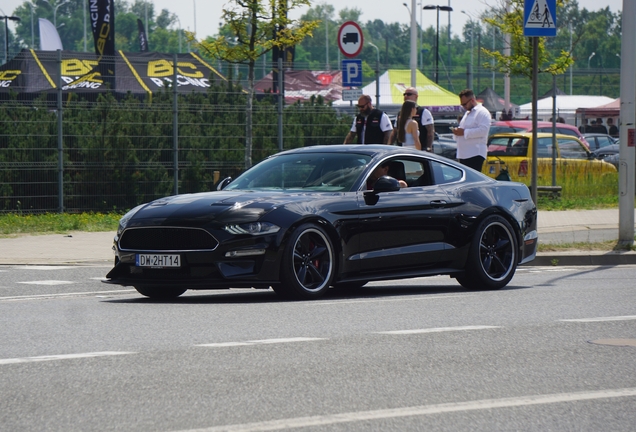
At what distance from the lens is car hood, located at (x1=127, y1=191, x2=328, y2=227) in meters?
9.87

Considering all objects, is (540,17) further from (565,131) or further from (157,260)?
(565,131)

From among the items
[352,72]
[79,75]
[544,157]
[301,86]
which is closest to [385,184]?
[79,75]

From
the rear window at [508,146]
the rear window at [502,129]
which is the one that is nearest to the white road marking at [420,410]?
the rear window at [508,146]

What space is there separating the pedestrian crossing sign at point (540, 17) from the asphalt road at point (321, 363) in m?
5.90

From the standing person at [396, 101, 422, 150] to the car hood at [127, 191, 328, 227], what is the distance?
637 centimetres

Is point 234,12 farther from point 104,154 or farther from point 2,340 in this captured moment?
point 2,340

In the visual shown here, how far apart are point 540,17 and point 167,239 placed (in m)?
7.62

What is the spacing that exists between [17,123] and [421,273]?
37.7 feet

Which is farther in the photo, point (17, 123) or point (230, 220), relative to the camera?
point (17, 123)

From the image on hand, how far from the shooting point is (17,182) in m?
20.8

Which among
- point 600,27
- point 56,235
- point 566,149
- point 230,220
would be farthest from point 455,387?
point 600,27

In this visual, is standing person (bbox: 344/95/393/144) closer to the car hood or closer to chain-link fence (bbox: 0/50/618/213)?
chain-link fence (bbox: 0/50/618/213)

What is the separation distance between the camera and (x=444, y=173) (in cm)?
1184

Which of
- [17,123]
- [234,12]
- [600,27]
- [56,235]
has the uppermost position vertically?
[600,27]
